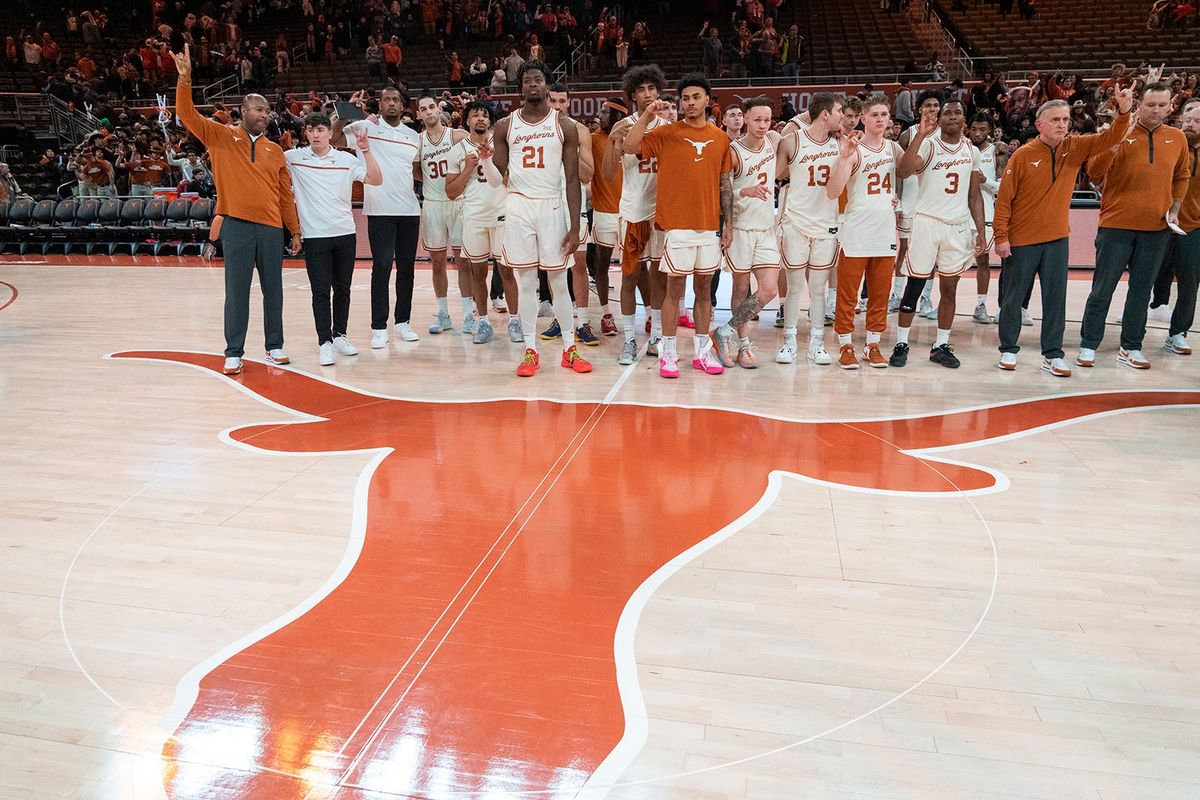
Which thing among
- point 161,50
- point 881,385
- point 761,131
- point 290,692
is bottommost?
point 290,692

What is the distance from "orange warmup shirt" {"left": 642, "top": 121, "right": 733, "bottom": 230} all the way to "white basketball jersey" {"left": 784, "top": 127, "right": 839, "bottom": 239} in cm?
67

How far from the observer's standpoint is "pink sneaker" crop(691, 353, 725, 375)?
239 inches

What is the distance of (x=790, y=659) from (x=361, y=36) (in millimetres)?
22130

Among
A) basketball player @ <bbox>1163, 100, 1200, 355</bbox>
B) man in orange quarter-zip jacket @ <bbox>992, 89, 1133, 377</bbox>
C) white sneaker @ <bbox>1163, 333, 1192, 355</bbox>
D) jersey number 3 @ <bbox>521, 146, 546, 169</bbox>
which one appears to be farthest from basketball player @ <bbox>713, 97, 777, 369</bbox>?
white sneaker @ <bbox>1163, 333, 1192, 355</bbox>

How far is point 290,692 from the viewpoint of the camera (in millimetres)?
2527

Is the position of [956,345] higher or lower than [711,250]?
lower

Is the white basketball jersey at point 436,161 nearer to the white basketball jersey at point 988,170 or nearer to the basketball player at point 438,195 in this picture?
the basketball player at point 438,195

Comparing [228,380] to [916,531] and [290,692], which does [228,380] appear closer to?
[290,692]

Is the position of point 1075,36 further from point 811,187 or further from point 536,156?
point 536,156

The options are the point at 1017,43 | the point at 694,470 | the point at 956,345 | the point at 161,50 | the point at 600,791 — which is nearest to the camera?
the point at 600,791

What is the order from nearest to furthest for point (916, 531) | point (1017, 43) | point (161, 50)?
1. point (916, 531)
2. point (1017, 43)
3. point (161, 50)

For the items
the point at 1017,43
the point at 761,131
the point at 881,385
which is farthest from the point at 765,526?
the point at 1017,43

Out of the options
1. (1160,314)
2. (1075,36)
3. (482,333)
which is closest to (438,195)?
(482,333)

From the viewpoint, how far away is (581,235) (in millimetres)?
6289
